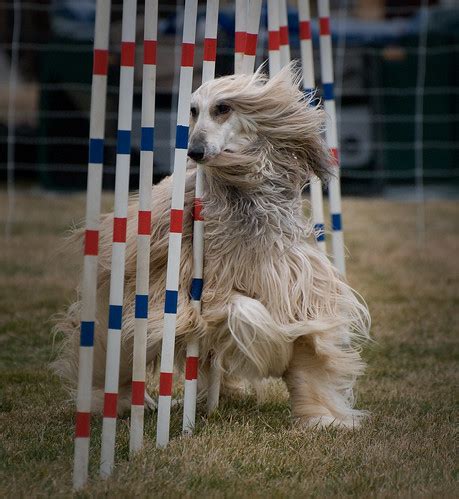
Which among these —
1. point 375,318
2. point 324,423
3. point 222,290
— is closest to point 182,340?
point 222,290

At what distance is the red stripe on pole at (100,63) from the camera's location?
2836 mm

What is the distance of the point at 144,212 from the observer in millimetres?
3217

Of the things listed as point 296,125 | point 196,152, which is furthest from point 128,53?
point 296,125

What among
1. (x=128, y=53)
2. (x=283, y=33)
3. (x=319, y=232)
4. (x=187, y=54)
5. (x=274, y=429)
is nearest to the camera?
(x=128, y=53)

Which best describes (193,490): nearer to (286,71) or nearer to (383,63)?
(286,71)

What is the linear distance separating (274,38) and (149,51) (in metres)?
1.14

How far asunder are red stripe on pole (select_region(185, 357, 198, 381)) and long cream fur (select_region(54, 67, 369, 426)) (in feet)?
0.26

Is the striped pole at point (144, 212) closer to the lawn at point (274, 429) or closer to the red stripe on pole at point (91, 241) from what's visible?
the lawn at point (274, 429)

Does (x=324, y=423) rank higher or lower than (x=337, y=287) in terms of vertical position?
lower

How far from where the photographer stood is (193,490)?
3021mm

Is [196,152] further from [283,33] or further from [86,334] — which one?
[283,33]

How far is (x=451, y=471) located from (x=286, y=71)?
58.8 inches

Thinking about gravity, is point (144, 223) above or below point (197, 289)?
above

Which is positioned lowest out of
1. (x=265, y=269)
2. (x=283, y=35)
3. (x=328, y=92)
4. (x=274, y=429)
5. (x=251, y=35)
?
(x=274, y=429)
